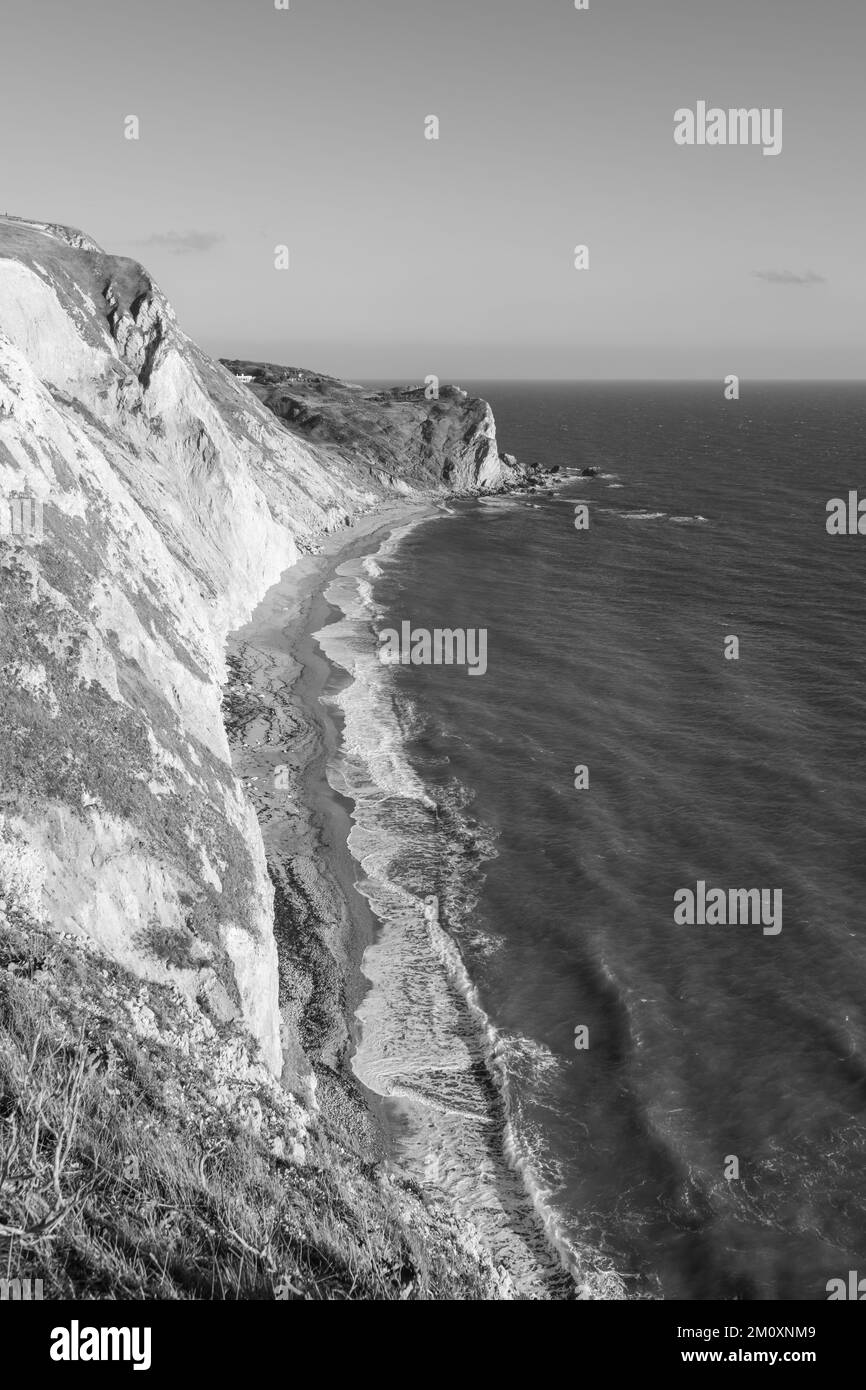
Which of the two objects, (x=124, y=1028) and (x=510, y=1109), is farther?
(x=510, y=1109)

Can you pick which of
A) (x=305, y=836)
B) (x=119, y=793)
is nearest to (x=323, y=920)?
(x=305, y=836)

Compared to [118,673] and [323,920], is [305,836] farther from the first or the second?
[118,673]

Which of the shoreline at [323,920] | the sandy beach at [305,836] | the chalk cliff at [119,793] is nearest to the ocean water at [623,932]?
the shoreline at [323,920]

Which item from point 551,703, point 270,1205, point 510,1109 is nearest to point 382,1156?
point 510,1109

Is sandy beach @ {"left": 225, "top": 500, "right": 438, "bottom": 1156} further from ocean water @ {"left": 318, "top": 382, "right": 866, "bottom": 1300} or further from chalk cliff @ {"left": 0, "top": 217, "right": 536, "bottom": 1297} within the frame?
chalk cliff @ {"left": 0, "top": 217, "right": 536, "bottom": 1297}

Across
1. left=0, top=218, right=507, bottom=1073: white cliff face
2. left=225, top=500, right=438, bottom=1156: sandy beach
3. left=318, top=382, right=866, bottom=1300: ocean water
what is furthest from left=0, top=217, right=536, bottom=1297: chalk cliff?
left=318, top=382, right=866, bottom=1300: ocean water
